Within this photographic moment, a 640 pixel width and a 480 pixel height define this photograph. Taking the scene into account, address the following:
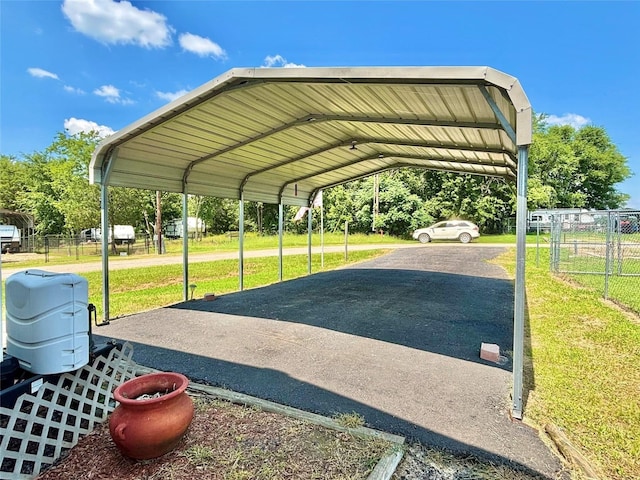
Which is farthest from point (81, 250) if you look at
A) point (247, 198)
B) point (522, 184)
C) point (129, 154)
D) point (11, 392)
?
point (522, 184)

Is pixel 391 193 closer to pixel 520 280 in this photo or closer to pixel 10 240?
pixel 520 280

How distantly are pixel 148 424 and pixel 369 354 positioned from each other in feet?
8.07

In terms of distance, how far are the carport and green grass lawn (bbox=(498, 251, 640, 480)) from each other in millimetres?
426

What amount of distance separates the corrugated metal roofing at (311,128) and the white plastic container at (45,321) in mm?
2846

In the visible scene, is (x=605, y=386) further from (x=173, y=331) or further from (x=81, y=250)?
(x=81, y=250)

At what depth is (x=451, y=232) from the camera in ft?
68.9

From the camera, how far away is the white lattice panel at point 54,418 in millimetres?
1982

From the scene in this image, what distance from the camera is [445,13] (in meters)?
5.74

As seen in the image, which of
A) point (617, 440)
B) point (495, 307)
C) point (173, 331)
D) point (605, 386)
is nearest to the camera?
point (617, 440)

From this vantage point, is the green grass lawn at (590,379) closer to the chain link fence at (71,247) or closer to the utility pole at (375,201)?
the utility pole at (375,201)

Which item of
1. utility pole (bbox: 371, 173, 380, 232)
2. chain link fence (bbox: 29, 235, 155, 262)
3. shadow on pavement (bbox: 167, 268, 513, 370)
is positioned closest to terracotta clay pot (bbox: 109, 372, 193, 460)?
shadow on pavement (bbox: 167, 268, 513, 370)

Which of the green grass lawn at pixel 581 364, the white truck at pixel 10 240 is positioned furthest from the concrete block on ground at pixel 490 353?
the white truck at pixel 10 240

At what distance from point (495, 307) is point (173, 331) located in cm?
524

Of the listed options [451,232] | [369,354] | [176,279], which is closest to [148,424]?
[369,354]
